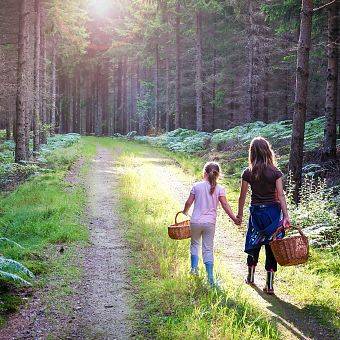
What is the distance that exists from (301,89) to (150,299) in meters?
7.04

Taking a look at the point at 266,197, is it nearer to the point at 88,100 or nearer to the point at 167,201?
the point at 167,201

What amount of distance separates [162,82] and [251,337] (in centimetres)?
4501

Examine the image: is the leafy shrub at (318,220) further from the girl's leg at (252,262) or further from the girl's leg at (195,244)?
the girl's leg at (195,244)

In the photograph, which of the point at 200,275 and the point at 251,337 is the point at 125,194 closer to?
the point at 200,275

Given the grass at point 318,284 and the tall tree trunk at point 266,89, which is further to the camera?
the tall tree trunk at point 266,89

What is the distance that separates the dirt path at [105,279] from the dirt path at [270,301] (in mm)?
1905

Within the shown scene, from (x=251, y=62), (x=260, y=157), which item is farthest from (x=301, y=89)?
(x=251, y=62)

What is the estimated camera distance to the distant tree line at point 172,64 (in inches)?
640

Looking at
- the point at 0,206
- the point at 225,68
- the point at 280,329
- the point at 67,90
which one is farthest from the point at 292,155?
the point at 67,90

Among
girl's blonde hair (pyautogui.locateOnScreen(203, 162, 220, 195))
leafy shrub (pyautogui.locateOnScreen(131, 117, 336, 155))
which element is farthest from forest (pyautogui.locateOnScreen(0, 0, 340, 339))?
girl's blonde hair (pyautogui.locateOnScreen(203, 162, 220, 195))

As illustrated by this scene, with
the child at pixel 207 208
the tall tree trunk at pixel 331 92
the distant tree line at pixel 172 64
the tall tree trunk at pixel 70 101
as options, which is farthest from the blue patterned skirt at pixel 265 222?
the tall tree trunk at pixel 70 101

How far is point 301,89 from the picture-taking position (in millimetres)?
11031

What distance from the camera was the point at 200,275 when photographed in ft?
21.9

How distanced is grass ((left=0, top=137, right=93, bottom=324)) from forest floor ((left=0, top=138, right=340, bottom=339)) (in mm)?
248
